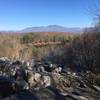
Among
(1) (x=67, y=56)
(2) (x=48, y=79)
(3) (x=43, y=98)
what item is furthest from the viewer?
(1) (x=67, y=56)

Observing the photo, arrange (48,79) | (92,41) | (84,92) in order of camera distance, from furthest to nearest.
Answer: (92,41), (48,79), (84,92)

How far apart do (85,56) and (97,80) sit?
5127mm

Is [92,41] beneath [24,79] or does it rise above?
above

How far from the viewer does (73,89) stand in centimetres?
979

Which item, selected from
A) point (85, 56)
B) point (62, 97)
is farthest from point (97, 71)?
point (62, 97)

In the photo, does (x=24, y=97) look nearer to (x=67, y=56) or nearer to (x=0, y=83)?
(x=0, y=83)

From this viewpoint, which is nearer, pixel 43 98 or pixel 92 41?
pixel 43 98

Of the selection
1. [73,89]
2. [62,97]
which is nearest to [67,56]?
[73,89]

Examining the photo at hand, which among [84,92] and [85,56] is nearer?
[84,92]

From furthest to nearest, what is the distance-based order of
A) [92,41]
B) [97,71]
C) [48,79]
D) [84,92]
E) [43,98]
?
[92,41] < [97,71] < [48,79] < [84,92] < [43,98]

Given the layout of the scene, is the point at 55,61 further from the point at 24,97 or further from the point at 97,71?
the point at 24,97

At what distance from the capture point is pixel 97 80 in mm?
11320

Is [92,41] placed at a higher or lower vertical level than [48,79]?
higher

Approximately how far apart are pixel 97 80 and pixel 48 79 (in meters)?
1.96
